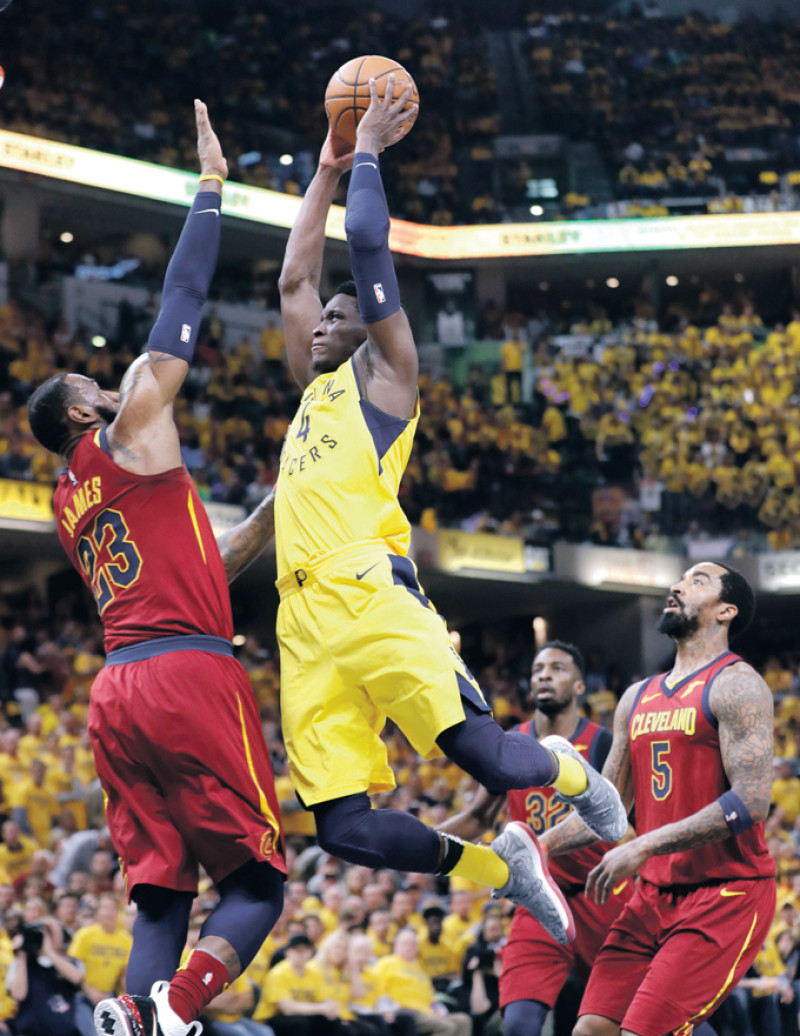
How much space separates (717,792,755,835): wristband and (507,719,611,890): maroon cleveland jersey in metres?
1.43

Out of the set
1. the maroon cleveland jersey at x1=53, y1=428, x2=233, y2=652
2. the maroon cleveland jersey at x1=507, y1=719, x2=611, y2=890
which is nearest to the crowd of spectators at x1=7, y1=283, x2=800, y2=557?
the maroon cleveland jersey at x1=507, y1=719, x2=611, y2=890

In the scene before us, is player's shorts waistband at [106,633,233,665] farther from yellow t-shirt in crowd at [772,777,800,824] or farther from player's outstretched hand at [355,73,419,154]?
yellow t-shirt in crowd at [772,777,800,824]

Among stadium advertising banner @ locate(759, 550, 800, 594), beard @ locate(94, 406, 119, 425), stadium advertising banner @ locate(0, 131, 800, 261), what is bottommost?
stadium advertising banner @ locate(759, 550, 800, 594)

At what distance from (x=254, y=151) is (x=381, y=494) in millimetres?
21511

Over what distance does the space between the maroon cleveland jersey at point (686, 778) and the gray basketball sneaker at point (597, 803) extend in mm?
A: 456

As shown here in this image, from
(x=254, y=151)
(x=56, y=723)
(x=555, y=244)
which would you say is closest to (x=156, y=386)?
(x=56, y=723)

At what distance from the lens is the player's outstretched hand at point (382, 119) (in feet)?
16.9

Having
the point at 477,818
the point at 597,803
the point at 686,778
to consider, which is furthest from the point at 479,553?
the point at 597,803

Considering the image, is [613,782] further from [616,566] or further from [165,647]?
[616,566]

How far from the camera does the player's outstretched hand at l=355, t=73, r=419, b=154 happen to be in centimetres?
514

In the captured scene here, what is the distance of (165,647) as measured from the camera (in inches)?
187

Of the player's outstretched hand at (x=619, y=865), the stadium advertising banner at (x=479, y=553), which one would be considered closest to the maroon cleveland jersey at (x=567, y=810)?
the player's outstretched hand at (x=619, y=865)

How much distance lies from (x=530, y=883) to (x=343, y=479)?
5.60 feet

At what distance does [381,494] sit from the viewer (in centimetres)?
500
